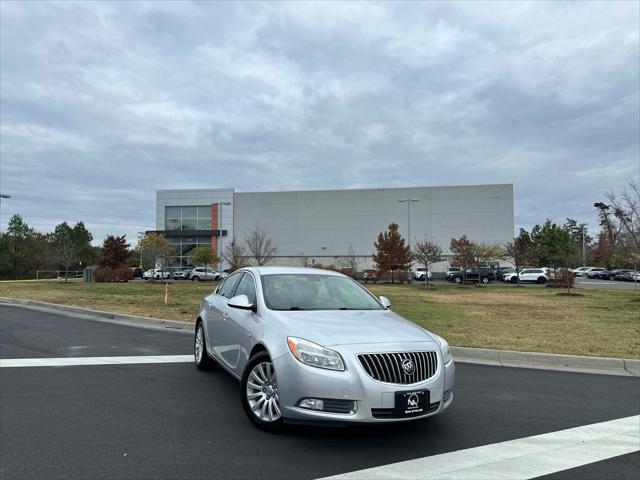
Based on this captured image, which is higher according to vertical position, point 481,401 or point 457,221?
point 457,221

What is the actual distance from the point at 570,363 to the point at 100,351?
318 inches

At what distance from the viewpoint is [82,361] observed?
760 cm

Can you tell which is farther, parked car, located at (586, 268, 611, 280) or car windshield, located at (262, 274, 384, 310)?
parked car, located at (586, 268, 611, 280)

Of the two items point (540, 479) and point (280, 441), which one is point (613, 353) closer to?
point (540, 479)

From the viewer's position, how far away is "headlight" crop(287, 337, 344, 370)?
3.92 m

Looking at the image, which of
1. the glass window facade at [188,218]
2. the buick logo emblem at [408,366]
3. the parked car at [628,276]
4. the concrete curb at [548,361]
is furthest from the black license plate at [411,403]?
the glass window facade at [188,218]

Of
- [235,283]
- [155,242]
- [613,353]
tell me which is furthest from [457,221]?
[235,283]

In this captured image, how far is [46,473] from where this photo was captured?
3.54m

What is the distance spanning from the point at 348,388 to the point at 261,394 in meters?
1.05

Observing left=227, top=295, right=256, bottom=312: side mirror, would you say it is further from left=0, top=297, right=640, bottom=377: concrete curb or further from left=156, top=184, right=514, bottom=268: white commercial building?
left=156, top=184, right=514, bottom=268: white commercial building

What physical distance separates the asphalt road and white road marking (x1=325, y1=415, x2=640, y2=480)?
11 centimetres

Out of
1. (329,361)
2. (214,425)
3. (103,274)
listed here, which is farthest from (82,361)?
(103,274)

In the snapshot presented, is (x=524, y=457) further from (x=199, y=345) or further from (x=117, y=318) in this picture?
(x=117, y=318)

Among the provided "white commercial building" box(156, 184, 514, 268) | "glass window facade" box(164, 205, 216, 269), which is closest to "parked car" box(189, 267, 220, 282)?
"white commercial building" box(156, 184, 514, 268)
